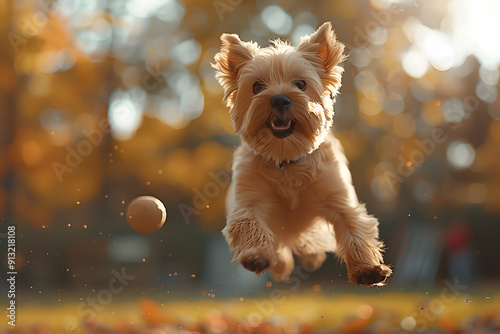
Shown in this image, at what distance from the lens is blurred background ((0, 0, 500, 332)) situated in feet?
24.0

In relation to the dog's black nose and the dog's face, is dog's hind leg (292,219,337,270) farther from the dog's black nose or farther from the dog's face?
the dog's black nose

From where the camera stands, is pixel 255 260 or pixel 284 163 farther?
pixel 284 163

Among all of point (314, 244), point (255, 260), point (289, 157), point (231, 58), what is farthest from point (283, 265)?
point (231, 58)

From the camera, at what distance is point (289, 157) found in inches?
124

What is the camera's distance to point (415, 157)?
747 cm

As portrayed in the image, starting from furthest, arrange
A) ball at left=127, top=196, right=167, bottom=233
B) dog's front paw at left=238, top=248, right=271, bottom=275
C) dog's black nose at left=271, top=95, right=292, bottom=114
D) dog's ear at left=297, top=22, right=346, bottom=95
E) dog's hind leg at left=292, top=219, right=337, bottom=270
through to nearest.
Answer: dog's hind leg at left=292, top=219, right=337, bottom=270 < ball at left=127, top=196, right=167, bottom=233 < dog's ear at left=297, top=22, right=346, bottom=95 < dog's black nose at left=271, top=95, right=292, bottom=114 < dog's front paw at left=238, top=248, right=271, bottom=275

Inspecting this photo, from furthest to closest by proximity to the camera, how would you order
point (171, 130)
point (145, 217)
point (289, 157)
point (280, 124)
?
1. point (171, 130)
2. point (145, 217)
3. point (289, 157)
4. point (280, 124)

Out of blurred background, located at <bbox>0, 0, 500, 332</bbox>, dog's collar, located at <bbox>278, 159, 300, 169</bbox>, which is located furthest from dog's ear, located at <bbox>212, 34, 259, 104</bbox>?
blurred background, located at <bbox>0, 0, 500, 332</bbox>

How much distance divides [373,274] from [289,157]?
3.08 feet

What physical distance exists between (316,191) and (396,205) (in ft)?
16.5

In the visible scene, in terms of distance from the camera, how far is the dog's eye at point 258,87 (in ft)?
10.1

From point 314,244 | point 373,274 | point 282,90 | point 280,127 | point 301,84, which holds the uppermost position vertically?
point 301,84

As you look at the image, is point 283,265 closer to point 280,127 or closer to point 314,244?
point 314,244

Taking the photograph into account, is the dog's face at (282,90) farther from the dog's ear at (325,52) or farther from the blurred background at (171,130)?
the blurred background at (171,130)
